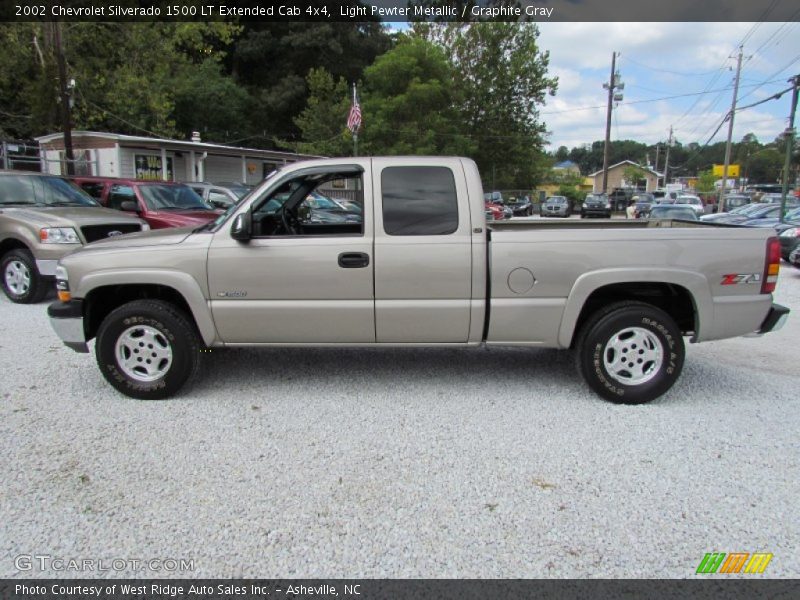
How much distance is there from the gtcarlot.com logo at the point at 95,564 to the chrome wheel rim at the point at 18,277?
6.50 meters

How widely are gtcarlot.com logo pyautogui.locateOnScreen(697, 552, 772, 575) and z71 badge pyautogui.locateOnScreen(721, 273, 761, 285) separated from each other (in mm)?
2188

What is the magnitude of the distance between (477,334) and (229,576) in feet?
8.10

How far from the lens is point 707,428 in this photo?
3949 millimetres

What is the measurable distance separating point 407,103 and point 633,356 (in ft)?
99.5

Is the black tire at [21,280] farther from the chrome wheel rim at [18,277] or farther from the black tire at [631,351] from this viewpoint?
the black tire at [631,351]

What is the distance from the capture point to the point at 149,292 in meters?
4.55

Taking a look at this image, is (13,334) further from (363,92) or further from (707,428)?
(363,92)

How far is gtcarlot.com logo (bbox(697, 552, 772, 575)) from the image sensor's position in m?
2.52

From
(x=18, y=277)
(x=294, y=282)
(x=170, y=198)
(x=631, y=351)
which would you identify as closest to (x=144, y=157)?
(x=170, y=198)

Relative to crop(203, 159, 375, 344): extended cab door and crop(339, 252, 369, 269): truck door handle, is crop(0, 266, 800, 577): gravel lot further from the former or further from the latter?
crop(339, 252, 369, 269): truck door handle

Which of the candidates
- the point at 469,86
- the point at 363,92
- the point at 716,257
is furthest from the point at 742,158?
the point at 716,257

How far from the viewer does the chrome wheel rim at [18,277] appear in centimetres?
783

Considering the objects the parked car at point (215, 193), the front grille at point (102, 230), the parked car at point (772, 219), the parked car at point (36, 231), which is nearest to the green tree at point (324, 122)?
the parked car at point (215, 193)

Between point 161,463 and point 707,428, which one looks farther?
point 707,428
